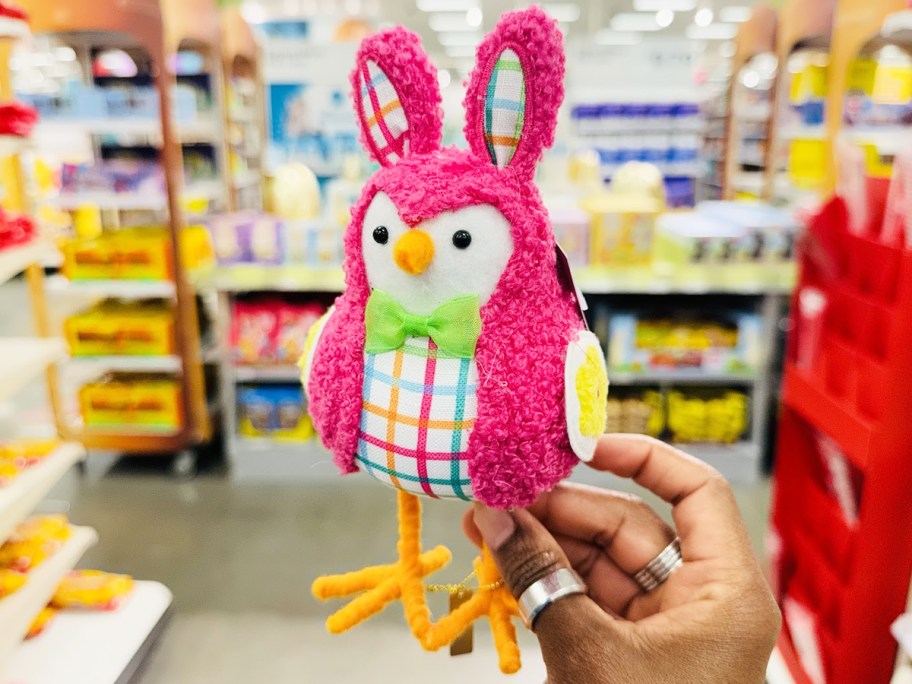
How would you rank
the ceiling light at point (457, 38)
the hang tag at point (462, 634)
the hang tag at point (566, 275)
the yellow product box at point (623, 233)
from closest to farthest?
the hang tag at point (566, 275) < the hang tag at point (462, 634) < the yellow product box at point (623, 233) < the ceiling light at point (457, 38)

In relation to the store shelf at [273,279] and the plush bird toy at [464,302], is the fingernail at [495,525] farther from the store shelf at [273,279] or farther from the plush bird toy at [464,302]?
the store shelf at [273,279]

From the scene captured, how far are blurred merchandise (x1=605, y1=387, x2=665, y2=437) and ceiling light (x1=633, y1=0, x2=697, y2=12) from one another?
11319 mm

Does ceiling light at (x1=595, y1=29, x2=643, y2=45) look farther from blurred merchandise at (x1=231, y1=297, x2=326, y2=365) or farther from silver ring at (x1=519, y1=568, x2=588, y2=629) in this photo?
silver ring at (x1=519, y1=568, x2=588, y2=629)

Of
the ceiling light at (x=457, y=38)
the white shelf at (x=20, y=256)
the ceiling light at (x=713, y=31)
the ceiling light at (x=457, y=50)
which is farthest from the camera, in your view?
the ceiling light at (x=457, y=50)

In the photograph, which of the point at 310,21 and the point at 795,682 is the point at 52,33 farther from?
the point at 310,21

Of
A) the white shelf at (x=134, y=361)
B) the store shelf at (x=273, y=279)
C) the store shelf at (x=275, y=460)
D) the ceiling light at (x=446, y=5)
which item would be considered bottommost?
the store shelf at (x=275, y=460)

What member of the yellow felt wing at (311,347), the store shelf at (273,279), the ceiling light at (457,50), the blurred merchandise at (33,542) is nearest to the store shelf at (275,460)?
the store shelf at (273,279)

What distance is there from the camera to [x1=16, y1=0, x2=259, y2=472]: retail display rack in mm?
3100

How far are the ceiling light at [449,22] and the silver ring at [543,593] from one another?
48.0 ft

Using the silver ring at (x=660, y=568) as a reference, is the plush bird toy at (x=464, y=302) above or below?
above

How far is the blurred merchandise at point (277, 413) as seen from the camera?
339 centimetres

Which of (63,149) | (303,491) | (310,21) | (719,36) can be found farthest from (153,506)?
(719,36)

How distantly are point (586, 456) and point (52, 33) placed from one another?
3496mm

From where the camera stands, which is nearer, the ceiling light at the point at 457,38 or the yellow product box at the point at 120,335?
the yellow product box at the point at 120,335
